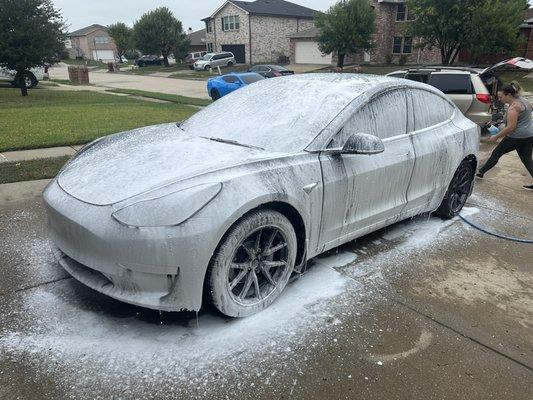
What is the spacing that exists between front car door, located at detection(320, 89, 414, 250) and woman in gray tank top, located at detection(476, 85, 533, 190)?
10.2 feet

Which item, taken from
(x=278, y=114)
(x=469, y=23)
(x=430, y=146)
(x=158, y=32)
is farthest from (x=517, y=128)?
(x=158, y=32)

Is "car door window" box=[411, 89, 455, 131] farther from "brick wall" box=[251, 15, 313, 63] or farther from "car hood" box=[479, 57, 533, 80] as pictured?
"brick wall" box=[251, 15, 313, 63]

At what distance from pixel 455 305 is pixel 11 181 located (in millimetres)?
5330

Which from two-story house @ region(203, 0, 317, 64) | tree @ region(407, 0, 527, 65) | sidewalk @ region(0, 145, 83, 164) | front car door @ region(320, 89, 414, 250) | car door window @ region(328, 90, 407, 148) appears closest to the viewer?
front car door @ region(320, 89, 414, 250)

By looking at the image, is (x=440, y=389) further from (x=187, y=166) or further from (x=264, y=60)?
(x=264, y=60)

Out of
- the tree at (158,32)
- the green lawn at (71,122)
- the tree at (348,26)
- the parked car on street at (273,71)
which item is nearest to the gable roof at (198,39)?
the tree at (158,32)

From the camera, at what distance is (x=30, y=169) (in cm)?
604

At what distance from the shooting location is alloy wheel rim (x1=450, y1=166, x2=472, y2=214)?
4.87 metres

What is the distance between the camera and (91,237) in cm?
253

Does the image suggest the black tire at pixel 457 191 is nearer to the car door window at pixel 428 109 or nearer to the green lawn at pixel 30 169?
the car door window at pixel 428 109

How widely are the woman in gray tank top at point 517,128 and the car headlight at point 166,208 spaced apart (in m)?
5.37

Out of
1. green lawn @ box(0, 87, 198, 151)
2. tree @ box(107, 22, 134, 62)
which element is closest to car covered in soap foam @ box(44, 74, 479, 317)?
green lawn @ box(0, 87, 198, 151)

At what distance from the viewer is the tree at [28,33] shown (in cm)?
1611

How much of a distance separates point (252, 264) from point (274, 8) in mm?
53557
